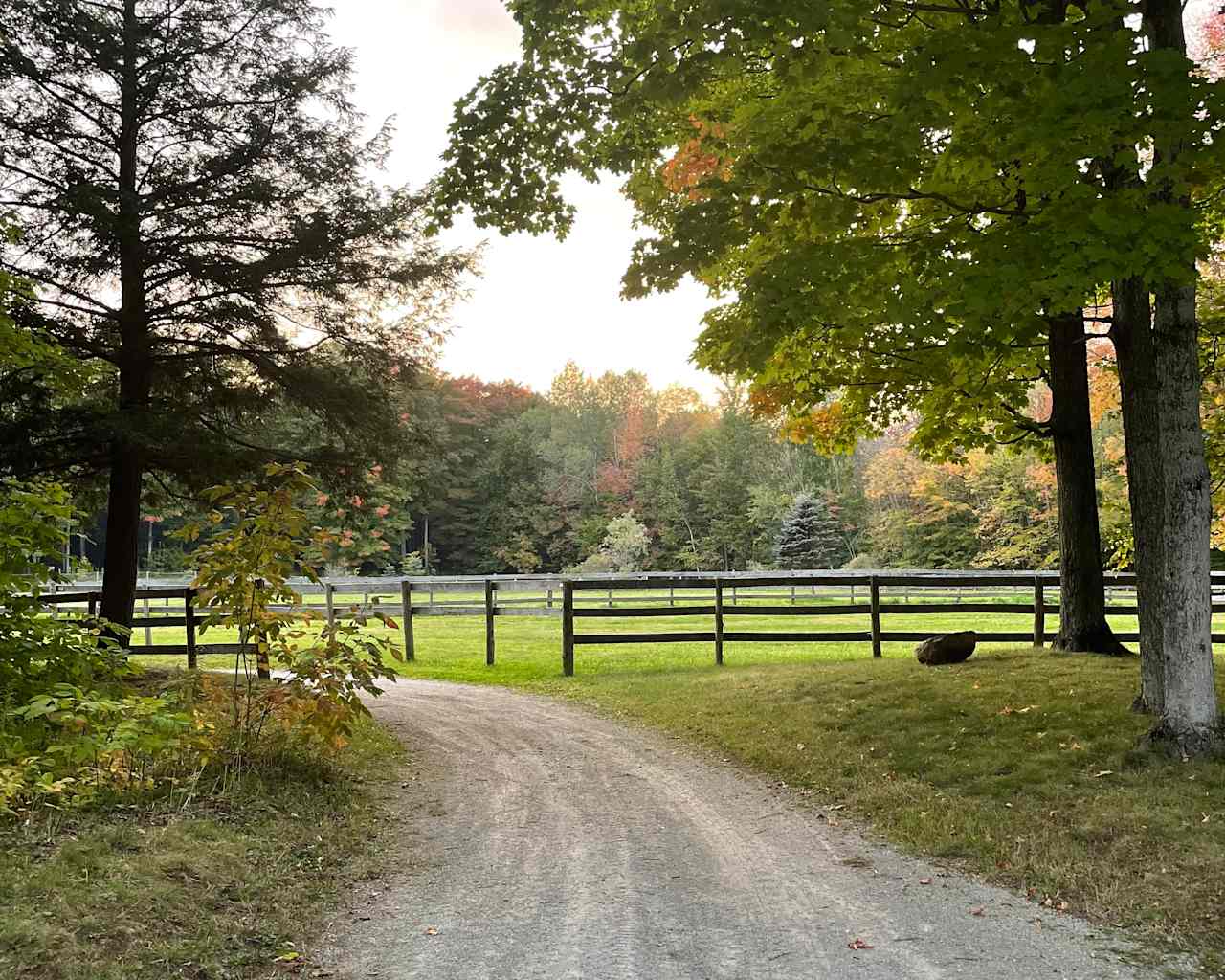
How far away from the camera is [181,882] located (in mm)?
3957

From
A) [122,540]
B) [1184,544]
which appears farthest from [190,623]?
[1184,544]

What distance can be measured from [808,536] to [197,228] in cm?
3461

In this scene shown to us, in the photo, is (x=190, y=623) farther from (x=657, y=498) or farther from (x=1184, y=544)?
(x=657, y=498)

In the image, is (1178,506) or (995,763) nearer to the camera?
(1178,506)

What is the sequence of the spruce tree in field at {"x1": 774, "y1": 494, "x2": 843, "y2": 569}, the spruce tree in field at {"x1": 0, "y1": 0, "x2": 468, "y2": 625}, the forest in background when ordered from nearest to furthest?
the spruce tree in field at {"x1": 0, "y1": 0, "x2": 468, "y2": 625}, the forest in background, the spruce tree in field at {"x1": 774, "y1": 494, "x2": 843, "y2": 569}

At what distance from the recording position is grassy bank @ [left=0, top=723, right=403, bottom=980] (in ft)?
10.7

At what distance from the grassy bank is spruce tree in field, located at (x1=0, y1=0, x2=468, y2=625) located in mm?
5482

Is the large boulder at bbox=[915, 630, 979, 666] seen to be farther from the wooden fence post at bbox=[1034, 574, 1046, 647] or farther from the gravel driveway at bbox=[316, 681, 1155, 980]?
the gravel driveway at bbox=[316, 681, 1155, 980]

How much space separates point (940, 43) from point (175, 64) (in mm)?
8830

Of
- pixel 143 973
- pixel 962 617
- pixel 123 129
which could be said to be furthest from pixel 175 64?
pixel 962 617

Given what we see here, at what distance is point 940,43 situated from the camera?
5441mm

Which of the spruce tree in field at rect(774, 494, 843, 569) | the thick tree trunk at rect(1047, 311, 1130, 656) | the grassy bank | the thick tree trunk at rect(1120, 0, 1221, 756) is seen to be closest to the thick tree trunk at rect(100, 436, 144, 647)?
the grassy bank

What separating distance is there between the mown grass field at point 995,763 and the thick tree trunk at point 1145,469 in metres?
0.53

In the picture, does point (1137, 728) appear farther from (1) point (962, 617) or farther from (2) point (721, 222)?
(1) point (962, 617)
